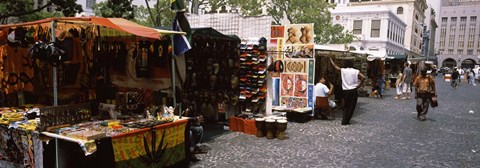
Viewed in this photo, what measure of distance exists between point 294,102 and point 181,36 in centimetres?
513

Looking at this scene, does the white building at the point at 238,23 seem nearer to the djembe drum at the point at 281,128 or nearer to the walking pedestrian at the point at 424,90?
the djembe drum at the point at 281,128

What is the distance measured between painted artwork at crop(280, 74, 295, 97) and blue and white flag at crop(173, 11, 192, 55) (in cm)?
437

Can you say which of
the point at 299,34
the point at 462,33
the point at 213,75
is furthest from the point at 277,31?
the point at 462,33

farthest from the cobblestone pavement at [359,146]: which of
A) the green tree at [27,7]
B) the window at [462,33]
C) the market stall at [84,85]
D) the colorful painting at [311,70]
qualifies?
the window at [462,33]

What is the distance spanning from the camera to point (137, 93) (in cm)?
657

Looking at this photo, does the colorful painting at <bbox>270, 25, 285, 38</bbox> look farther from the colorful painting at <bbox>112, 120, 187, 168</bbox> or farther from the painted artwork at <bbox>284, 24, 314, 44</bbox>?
the colorful painting at <bbox>112, 120, 187, 168</bbox>

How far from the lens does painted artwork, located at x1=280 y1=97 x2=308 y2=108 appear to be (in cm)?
1005

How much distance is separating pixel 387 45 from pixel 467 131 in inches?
1360

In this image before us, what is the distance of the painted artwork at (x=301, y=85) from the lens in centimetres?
986

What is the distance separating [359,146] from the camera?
7.16 metres

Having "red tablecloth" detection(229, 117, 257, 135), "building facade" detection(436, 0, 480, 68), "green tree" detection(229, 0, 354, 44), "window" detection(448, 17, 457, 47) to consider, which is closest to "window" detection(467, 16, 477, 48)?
"building facade" detection(436, 0, 480, 68)

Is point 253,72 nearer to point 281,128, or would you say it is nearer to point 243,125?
point 243,125

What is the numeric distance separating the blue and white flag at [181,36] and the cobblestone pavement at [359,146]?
193 centimetres

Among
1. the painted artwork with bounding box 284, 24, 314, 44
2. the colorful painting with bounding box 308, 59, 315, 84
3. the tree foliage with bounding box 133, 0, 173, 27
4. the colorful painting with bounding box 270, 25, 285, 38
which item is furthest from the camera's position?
the tree foliage with bounding box 133, 0, 173, 27
